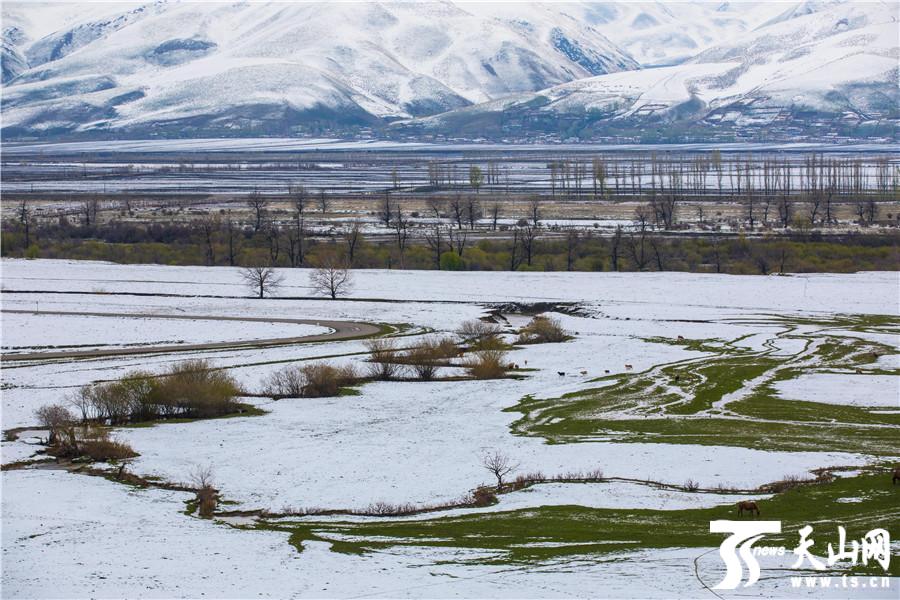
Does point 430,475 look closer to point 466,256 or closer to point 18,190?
point 466,256

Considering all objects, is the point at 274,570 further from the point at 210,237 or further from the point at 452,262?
the point at 210,237

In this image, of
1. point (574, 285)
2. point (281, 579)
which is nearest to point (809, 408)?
point (281, 579)

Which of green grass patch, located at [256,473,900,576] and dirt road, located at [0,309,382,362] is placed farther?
dirt road, located at [0,309,382,362]

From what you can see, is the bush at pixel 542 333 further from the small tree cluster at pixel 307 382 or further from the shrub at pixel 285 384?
the shrub at pixel 285 384

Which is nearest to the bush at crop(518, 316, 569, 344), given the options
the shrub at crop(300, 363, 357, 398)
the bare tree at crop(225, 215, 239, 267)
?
the shrub at crop(300, 363, 357, 398)

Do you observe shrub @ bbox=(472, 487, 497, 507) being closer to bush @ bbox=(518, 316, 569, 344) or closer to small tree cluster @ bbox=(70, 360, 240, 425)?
small tree cluster @ bbox=(70, 360, 240, 425)

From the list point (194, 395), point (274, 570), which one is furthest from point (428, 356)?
point (274, 570)

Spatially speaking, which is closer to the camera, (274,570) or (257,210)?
(274,570)
